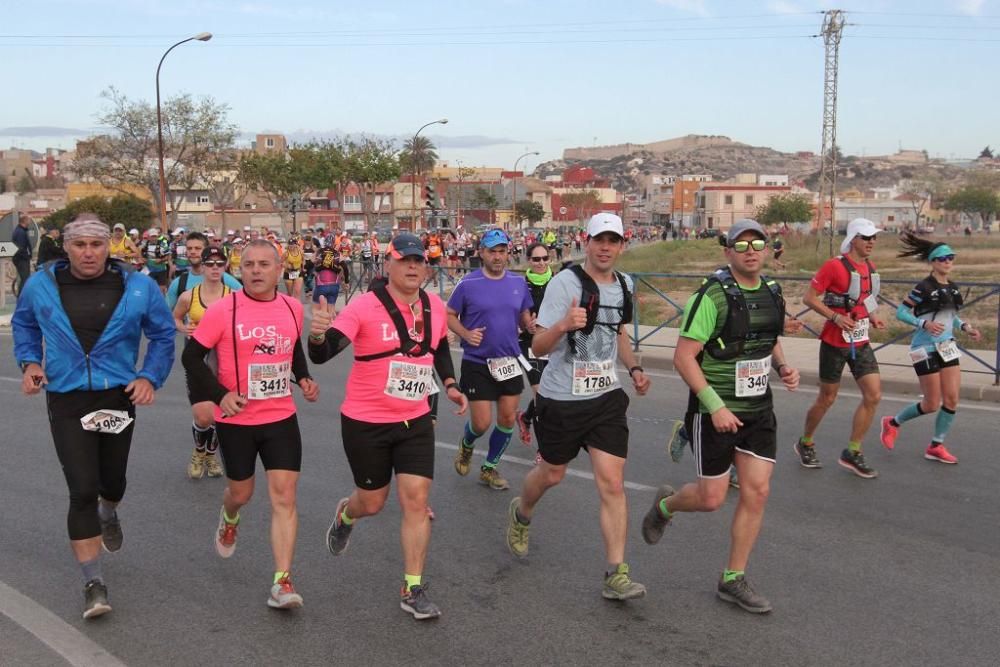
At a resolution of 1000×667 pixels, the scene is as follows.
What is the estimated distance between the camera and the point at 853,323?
7.14 metres

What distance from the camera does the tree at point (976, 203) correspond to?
134 metres

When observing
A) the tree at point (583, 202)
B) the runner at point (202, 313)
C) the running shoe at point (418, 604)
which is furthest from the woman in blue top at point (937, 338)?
the tree at point (583, 202)

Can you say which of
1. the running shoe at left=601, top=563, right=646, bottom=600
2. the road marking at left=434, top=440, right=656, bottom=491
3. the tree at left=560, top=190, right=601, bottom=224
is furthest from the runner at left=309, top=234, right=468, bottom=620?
the tree at left=560, top=190, right=601, bottom=224

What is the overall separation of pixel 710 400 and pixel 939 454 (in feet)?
13.0

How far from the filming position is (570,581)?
17.0 ft

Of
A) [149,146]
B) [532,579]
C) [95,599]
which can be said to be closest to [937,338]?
[532,579]

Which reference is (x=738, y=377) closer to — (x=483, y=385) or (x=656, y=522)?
(x=656, y=522)

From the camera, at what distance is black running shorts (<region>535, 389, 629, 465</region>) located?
16.4 ft

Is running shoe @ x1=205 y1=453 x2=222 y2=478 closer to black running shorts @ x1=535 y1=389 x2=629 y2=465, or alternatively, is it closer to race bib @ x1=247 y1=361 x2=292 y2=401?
race bib @ x1=247 y1=361 x2=292 y2=401

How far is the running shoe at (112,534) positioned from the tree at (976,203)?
147 metres

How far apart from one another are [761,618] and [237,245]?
62.4 feet

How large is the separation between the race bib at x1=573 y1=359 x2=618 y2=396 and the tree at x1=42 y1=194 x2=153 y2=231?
64.2 metres

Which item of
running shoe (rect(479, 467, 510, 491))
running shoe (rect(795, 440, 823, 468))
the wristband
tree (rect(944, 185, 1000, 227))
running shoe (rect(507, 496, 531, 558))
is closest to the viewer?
the wristband

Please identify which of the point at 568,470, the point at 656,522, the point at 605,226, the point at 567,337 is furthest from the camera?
the point at 568,470
